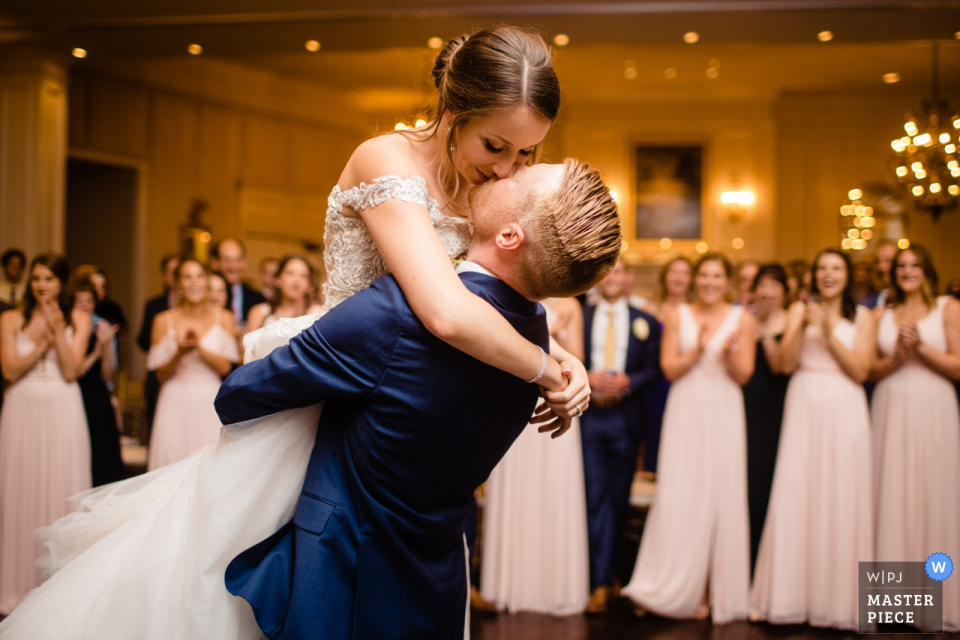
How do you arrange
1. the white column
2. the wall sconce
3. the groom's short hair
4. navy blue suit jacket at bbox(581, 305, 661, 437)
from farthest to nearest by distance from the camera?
the wall sconce < the white column < navy blue suit jacket at bbox(581, 305, 661, 437) < the groom's short hair

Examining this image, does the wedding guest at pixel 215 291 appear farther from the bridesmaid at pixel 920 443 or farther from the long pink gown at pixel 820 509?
the bridesmaid at pixel 920 443

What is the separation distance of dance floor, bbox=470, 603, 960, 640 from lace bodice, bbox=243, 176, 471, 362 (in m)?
2.73

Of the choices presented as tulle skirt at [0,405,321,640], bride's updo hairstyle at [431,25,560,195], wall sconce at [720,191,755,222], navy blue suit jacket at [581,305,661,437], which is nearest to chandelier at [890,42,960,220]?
navy blue suit jacket at [581,305,661,437]

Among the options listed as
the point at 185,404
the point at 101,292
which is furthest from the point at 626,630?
the point at 101,292

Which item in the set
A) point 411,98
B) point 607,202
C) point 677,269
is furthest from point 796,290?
point 411,98

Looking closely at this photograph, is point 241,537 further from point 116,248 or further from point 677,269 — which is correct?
point 116,248

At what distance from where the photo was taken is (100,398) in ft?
15.7

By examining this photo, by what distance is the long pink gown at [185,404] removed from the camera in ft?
14.5

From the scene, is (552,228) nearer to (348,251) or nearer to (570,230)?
(570,230)

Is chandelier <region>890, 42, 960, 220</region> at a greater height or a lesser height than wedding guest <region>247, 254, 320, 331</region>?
greater

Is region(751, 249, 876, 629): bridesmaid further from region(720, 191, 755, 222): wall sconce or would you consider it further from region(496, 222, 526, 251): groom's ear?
region(720, 191, 755, 222): wall sconce

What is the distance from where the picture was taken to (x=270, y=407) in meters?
1.42

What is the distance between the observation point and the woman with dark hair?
423cm

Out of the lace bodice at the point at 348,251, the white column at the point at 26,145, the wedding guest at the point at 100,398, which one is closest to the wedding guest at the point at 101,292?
the wedding guest at the point at 100,398
